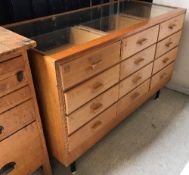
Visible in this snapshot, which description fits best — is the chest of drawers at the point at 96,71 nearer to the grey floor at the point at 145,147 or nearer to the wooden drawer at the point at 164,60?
the wooden drawer at the point at 164,60

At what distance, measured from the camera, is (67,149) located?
1156 millimetres

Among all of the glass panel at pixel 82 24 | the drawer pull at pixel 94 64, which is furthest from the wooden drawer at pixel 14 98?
the drawer pull at pixel 94 64

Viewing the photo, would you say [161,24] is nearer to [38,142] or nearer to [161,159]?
[161,159]

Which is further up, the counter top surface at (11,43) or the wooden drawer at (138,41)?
the counter top surface at (11,43)

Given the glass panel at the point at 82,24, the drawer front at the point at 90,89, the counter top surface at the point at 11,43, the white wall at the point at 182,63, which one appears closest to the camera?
the counter top surface at the point at 11,43

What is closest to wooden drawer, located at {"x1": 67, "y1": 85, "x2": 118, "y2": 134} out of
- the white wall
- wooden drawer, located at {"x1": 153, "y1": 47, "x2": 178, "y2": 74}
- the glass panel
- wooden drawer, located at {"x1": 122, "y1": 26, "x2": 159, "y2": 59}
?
wooden drawer, located at {"x1": 122, "y1": 26, "x2": 159, "y2": 59}

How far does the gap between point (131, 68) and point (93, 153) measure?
64 cm

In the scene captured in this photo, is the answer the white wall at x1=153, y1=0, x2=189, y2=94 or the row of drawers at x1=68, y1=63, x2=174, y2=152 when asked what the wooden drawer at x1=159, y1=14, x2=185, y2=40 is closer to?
the white wall at x1=153, y1=0, x2=189, y2=94

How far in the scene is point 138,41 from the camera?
1.31 meters

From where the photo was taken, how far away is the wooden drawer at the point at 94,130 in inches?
46.3

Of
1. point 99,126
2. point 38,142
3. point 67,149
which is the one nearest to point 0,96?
point 38,142

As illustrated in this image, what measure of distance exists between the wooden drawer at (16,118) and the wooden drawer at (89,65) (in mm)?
193

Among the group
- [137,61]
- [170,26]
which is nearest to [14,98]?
[137,61]

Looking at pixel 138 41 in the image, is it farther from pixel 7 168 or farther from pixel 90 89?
pixel 7 168
